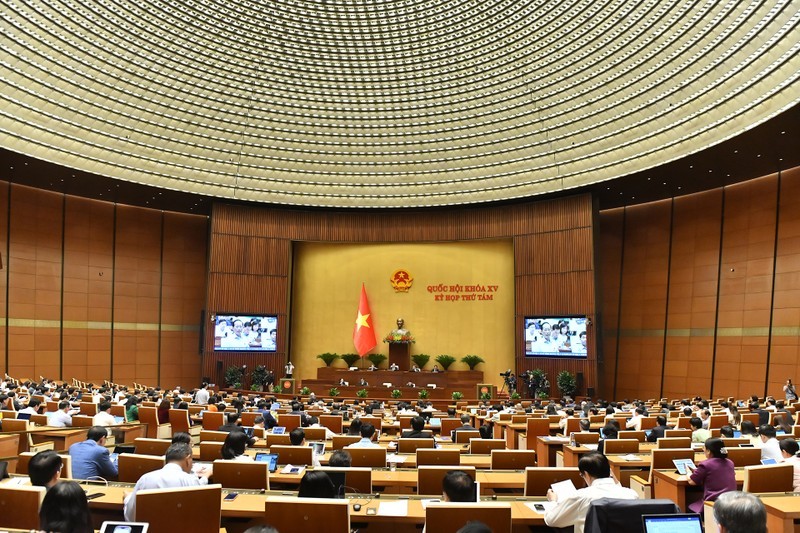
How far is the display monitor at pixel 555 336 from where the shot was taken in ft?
68.1

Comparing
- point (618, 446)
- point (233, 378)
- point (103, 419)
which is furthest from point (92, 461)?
point (233, 378)

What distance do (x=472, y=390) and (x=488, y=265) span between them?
5304mm

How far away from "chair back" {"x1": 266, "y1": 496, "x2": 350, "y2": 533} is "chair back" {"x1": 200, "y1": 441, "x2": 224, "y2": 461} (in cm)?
323

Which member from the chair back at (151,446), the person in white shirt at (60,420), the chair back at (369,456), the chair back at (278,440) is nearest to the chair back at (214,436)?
the chair back at (278,440)

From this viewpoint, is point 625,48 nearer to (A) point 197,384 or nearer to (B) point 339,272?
(B) point 339,272

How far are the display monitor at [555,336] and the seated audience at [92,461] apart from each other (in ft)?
57.1

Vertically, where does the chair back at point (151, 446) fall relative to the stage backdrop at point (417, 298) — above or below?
below

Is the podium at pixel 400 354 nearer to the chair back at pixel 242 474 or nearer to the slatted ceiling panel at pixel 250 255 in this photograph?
the slatted ceiling panel at pixel 250 255

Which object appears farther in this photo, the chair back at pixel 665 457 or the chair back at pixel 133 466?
the chair back at pixel 665 457

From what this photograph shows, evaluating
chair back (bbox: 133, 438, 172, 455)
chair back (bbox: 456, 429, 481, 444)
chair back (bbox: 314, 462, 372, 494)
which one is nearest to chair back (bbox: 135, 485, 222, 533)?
chair back (bbox: 314, 462, 372, 494)

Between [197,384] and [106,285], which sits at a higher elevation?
[106,285]

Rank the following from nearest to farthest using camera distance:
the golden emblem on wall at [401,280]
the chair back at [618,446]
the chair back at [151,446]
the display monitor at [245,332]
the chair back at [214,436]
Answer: the chair back at [151,446]
the chair back at [618,446]
the chair back at [214,436]
the display monitor at [245,332]
the golden emblem on wall at [401,280]

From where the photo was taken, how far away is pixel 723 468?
531cm

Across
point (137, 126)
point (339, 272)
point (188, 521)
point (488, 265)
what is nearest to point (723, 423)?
point (188, 521)
